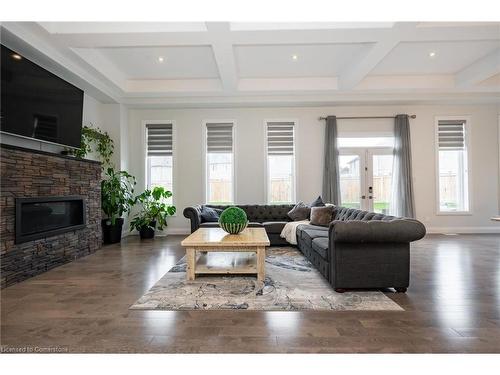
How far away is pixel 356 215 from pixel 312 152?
3.04m

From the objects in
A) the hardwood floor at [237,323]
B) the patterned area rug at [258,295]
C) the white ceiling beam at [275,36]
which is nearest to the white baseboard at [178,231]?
the patterned area rug at [258,295]

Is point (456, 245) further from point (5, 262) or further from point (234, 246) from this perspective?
point (5, 262)

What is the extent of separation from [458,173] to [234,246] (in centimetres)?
646

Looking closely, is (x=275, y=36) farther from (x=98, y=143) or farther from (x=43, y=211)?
(x=98, y=143)

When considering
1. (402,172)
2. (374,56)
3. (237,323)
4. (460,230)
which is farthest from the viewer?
(460,230)

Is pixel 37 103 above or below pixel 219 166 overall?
above

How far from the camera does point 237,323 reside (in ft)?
7.23

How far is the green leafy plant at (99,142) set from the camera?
5461 millimetres

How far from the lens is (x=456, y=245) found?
519 centimetres

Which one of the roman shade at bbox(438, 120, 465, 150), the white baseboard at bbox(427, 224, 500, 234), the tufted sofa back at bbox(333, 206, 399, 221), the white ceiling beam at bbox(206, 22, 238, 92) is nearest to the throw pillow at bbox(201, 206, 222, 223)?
the tufted sofa back at bbox(333, 206, 399, 221)

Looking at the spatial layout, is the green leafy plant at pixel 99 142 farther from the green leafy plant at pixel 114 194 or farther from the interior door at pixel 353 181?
the interior door at pixel 353 181

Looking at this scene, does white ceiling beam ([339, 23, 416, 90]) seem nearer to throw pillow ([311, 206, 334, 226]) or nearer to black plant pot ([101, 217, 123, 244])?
throw pillow ([311, 206, 334, 226])

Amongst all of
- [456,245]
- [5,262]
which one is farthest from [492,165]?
[5,262]

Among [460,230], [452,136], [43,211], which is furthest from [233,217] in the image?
[452,136]
